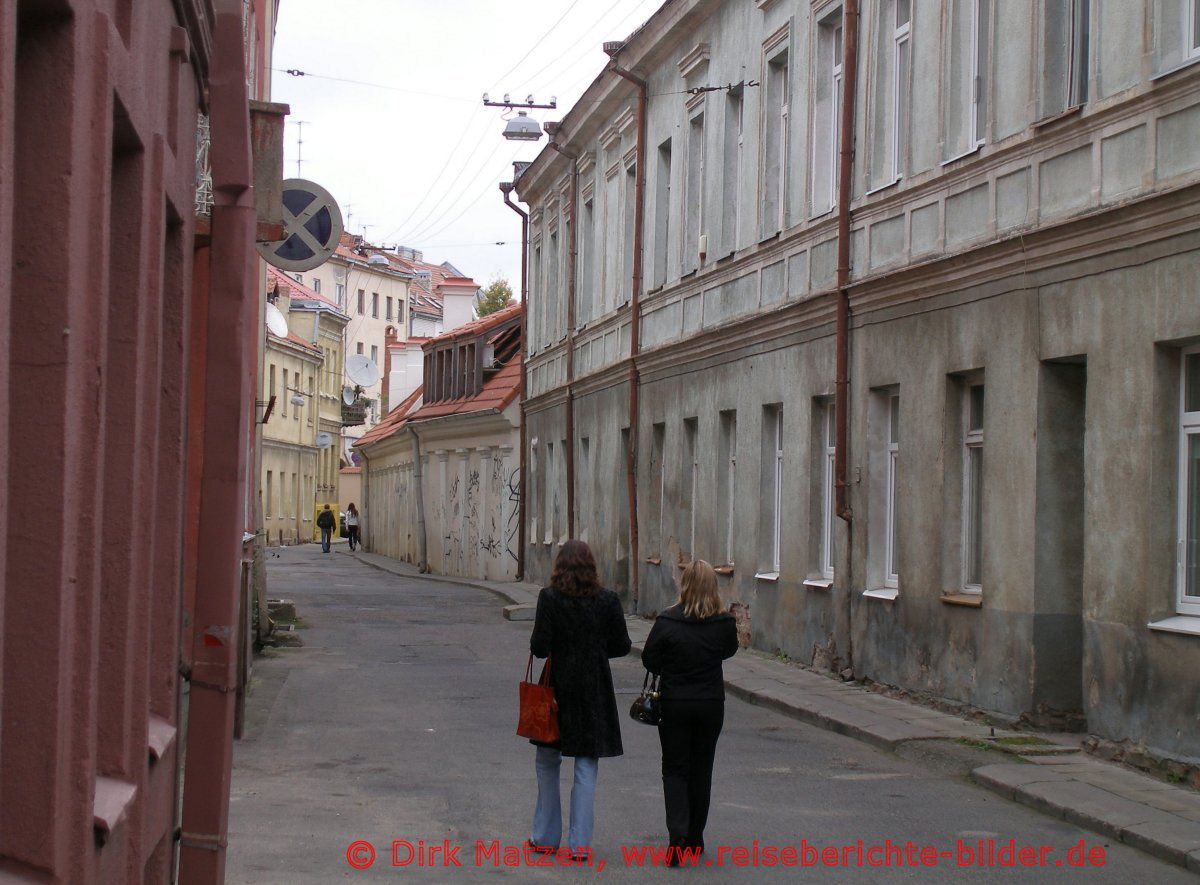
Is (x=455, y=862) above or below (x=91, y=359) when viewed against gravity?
below

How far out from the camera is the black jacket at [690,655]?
9086 millimetres

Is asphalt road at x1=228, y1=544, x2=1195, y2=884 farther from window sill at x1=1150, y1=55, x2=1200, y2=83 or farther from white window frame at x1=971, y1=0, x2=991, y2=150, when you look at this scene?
white window frame at x1=971, y1=0, x2=991, y2=150

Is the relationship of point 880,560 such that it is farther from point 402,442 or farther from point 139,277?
point 402,442

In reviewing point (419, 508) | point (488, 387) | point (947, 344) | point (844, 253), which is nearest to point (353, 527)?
point (419, 508)

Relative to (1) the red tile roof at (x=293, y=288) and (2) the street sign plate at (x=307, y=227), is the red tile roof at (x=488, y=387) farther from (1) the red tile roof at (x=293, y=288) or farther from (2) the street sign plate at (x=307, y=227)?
(1) the red tile roof at (x=293, y=288)

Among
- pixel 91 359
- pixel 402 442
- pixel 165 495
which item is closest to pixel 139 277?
pixel 91 359

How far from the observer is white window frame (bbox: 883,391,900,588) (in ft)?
57.2

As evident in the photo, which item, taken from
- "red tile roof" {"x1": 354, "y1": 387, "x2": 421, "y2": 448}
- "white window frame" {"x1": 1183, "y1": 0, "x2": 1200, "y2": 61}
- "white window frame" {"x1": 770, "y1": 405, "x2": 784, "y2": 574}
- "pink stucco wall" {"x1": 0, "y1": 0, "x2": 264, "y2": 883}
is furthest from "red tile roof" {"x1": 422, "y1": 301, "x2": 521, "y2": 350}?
"pink stucco wall" {"x1": 0, "y1": 0, "x2": 264, "y2": 883}

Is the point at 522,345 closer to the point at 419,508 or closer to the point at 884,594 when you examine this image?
the point at 419,508

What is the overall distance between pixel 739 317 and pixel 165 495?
51.4 feet

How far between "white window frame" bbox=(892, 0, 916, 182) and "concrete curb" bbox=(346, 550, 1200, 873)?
5.25m

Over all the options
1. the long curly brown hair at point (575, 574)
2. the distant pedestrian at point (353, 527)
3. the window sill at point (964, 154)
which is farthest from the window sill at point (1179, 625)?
the distant pedestrian at point (353, 527)

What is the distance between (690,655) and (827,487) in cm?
1046

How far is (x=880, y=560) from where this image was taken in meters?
17.6
